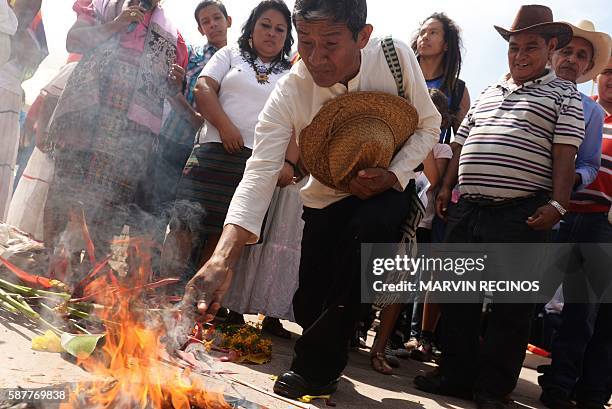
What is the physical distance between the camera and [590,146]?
13.7 feet

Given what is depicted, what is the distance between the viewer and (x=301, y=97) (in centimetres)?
324

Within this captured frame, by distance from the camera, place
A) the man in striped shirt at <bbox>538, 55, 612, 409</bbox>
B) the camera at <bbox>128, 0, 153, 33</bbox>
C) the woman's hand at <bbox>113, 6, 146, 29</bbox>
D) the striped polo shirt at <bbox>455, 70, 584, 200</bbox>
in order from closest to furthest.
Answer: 1. the striped polo shirt at <bbox>455, 70, 584, 200</bbox>
2. the man in striped shirt at <bbox>538, 55, 612, 409</bbox>
3. the woman's hand at <bbox>113, 6, 146, 29</bbox>
4. the camera at <bbox>128, 0, 153, 33</bbox>

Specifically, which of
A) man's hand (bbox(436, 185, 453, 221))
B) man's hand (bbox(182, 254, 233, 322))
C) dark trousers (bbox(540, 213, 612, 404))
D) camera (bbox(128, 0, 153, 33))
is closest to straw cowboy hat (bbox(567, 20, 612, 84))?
dark trousers (bbox(540, 213, 612, 404))

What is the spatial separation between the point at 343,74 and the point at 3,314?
77.6 inches

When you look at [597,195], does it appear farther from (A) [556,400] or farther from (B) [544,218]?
(A) [556,400]

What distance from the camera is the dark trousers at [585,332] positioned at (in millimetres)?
3998

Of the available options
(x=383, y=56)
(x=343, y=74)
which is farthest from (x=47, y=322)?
(x=383, y=56)

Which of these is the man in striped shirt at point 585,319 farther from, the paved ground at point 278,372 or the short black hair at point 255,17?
the short black hair at point 255,17

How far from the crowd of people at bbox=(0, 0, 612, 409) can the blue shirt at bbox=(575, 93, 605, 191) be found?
1 centimetres

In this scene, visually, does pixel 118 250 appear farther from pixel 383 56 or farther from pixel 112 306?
pixel 383 56

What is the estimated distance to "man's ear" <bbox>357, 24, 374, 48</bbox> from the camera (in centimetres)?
306

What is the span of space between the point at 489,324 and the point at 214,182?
6.56 ft

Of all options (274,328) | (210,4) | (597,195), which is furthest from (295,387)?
(210,4)

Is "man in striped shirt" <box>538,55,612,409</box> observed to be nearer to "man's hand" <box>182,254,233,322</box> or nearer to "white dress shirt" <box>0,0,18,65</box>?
"man's hand" <box>182,254,233,322</box>
